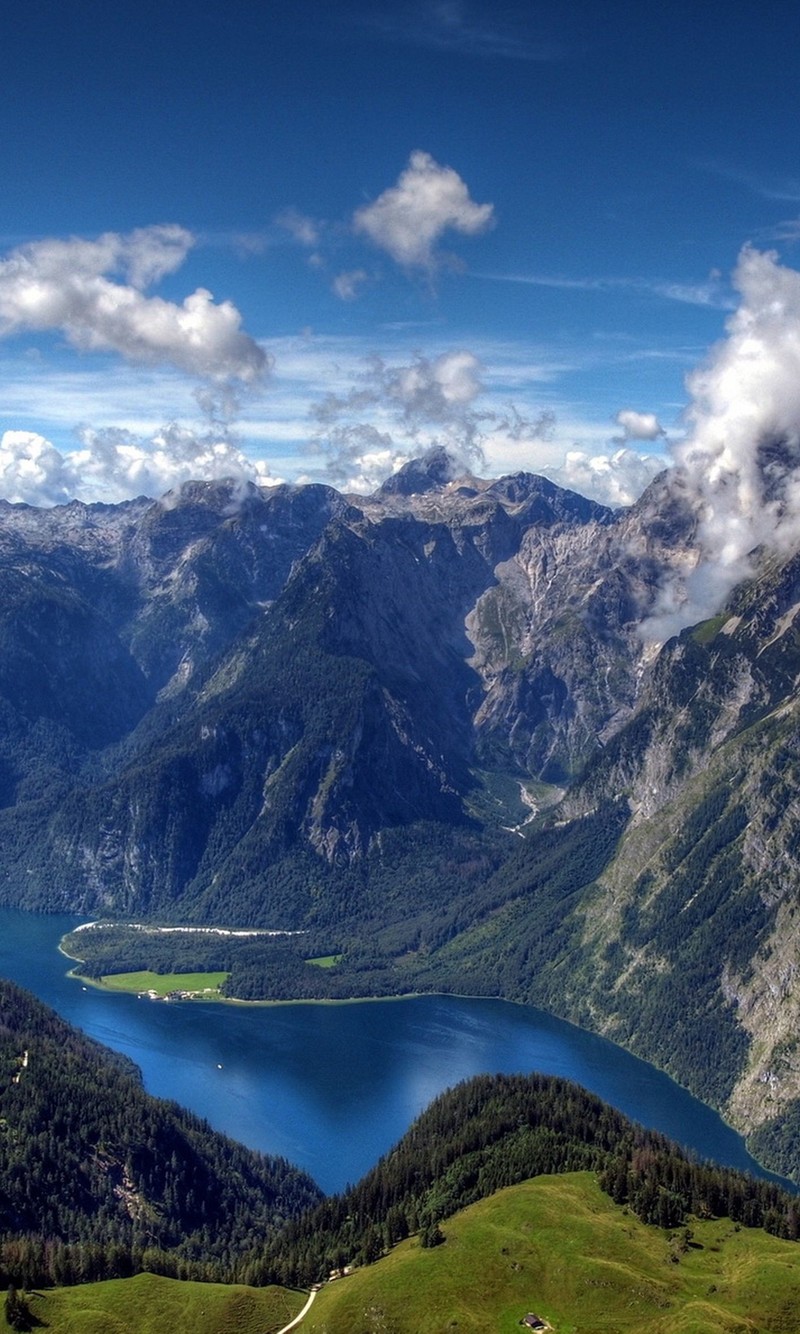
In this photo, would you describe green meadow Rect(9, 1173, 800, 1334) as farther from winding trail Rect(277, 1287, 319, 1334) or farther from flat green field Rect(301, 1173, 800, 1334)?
winding trail Rect(277, 1287, 319, 1334)

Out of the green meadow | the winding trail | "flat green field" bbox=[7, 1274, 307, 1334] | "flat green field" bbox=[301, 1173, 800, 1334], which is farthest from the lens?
"flat green field" bbox=[7, 1274, 307, 1334]

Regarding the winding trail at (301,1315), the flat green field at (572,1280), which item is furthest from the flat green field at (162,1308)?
the flat green field at (572,1280)

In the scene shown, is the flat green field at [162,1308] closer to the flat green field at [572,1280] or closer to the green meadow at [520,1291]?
the green meadow at [520,1291]

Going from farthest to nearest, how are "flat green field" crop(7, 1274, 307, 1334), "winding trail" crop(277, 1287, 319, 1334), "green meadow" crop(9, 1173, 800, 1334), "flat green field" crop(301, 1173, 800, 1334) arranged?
"flat green field" crop(7, 1274, 307, 1334)
"winding trail" crop(277, 1287, 319, 1334)
"green meadow" crop(9, 1173, 800, 1334)
"flat green field" crop(301, 1173, 800, 1334)

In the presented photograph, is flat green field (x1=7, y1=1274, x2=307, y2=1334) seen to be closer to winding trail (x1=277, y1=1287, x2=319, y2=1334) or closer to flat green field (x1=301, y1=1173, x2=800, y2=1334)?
winding trail (x1=277, y1=1287, x2=319, y2=1334)

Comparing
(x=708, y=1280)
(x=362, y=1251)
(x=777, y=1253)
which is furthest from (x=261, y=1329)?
(x=777, y=1253)

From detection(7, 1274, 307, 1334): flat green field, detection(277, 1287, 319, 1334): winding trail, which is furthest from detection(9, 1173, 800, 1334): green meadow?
detection(277, 1287, 319, 1334): winding trail

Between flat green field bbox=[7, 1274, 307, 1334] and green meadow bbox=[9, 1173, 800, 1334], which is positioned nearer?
green meadow bbox=[9, 1173, 800, 1334]
